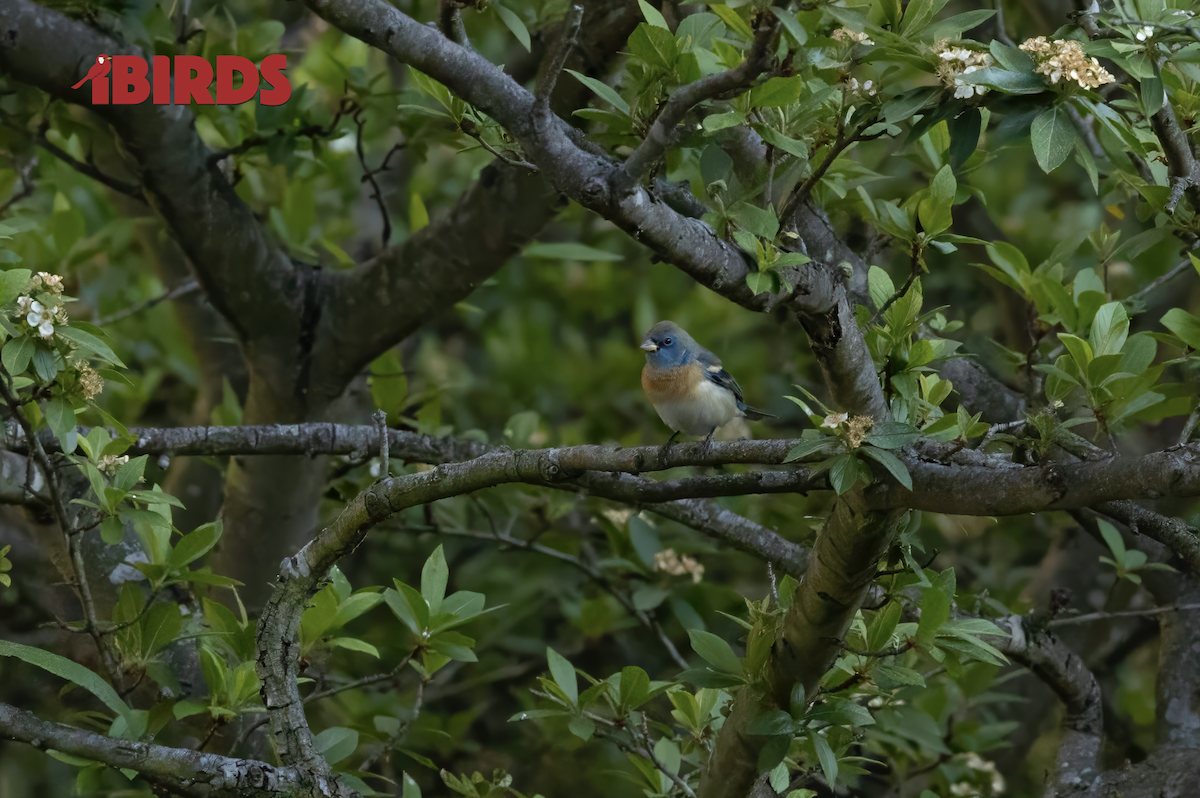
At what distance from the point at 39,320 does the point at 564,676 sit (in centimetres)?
125

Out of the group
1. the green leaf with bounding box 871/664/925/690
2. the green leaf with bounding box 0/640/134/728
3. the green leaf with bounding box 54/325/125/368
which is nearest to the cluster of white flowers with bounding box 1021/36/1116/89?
the green leaf with bounding box 871/664/925/690

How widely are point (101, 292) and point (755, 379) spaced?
2.75m

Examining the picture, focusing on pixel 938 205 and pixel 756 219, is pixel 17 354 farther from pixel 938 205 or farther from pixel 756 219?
pixel 938 205

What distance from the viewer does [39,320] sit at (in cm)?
177

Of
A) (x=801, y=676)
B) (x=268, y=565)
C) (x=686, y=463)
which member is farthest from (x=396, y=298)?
(x=801, y=676)

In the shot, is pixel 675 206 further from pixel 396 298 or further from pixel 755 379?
pixel 755 379

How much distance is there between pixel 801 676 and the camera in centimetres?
188

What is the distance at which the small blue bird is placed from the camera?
9.06ft

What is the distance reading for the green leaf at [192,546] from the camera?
2.19 metres

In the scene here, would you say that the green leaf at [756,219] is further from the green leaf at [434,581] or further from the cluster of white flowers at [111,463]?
the cluster of white flowers at [111,463]

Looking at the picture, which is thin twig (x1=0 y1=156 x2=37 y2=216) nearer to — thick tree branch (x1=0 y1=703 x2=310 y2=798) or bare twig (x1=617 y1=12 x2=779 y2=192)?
thick tree branch (x1=0 y1=703 x2=310 y2=798)

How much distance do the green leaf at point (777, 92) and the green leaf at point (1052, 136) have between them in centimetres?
38

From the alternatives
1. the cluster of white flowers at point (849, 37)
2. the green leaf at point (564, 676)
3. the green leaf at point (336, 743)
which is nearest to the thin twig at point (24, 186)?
the green leaf at point (336, 743)

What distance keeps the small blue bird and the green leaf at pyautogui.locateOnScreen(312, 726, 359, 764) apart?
1.13 m
